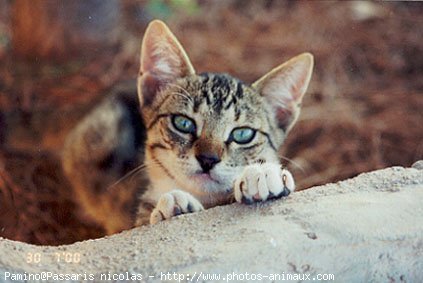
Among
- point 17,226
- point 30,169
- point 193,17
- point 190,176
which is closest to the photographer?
point 190,176

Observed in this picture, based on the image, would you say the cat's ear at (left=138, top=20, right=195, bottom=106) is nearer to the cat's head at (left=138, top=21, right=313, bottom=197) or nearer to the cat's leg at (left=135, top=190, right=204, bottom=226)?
the cat's head at (left=138, top=21, right=313, bottom=197)

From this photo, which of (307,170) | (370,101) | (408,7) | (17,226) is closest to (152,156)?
(17,226)

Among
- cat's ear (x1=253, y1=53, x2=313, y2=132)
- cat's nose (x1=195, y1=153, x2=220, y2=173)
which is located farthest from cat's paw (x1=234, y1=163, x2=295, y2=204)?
cat's ear (x1=253, y1=53, x2=313, y2=132)

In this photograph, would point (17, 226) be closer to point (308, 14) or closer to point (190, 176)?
point (190, 176)

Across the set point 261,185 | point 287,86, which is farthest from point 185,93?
point 261,185

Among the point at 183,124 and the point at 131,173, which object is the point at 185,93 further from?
the point at 131,173

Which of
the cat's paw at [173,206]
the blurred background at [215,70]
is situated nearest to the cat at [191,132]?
the cat's paw at [173,206]

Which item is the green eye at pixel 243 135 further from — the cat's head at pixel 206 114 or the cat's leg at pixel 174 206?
the cat's leg at pixel 174 206
